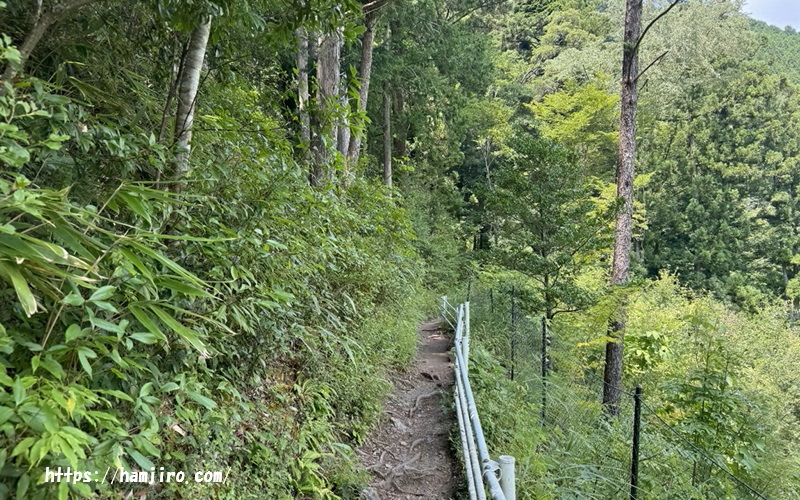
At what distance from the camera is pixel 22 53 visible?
4.90 ft

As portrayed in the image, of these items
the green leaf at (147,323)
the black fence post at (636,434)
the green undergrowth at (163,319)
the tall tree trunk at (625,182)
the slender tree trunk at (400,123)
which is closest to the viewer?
the green undergrowth at (163,319)

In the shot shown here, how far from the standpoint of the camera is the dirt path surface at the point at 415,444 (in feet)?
12.0

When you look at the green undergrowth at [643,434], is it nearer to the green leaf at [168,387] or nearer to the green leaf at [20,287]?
the green leaf at [168,387]

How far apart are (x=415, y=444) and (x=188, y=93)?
3.92 metres

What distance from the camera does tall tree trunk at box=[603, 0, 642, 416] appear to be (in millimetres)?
6891

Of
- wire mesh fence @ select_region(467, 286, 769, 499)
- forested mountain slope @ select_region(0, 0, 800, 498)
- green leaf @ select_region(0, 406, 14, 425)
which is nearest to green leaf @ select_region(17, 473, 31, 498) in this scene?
forested mountain slope @ select_region(0, 0, 800, 498)

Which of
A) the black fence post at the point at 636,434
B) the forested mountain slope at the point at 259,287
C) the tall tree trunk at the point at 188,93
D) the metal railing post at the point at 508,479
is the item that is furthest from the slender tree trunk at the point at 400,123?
the metal railing post at the point at 508,479

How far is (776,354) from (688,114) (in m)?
19.9

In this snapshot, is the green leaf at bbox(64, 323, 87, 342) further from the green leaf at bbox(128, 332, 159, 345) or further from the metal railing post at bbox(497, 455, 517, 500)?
the metal railing post at bbox(497, 455, 517, 500)

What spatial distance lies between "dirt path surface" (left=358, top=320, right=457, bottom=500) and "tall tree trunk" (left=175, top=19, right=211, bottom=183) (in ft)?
9.33

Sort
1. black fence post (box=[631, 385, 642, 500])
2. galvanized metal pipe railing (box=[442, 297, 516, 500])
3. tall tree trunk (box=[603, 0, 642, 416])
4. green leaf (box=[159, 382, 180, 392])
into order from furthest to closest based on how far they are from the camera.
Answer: tall tree trunk (box=[603, 0, 642, 416]) < black fence post (box=[631, 385, 642, 500]) < galvanized metal pipe railing (box=[442, 297, 516, 500]) < green leaf (box=[159, 382, 180, 392])

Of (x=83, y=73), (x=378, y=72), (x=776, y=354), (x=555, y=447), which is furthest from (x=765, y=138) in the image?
(x=83, y=73)

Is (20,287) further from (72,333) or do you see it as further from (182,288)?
(182,288)

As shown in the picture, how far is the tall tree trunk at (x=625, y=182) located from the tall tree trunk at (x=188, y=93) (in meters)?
6.73
